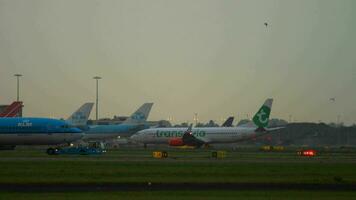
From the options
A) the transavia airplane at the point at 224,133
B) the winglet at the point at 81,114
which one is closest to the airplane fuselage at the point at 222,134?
the transavia airplane at the point at 224,133

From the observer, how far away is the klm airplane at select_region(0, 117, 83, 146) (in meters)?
88.6

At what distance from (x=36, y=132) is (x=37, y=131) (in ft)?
0.54

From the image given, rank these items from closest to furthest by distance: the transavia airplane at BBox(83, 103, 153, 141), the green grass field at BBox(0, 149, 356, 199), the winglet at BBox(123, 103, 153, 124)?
the green grass field at BBox(0, 149, 356, 199)
the transavia airplane at BBox(83, 103, 153, 141)
the winglet at BBox(123, 103, 153, 124)

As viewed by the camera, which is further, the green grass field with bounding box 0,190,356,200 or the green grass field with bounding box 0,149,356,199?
the green grass field with bounding box 0,149,356,199

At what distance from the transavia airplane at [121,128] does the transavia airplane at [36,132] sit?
5237cm

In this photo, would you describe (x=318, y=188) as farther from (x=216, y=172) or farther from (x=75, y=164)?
(x=75, y=164)

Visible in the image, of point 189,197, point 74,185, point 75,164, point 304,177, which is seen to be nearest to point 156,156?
point 75,164

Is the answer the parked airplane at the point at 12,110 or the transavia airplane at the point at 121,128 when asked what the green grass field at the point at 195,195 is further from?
the transavia airplane at the point at 121,128

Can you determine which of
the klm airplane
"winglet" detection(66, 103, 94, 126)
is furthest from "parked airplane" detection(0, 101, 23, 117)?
the klm airplane

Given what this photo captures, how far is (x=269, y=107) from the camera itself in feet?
434

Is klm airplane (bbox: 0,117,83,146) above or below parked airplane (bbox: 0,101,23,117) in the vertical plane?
below

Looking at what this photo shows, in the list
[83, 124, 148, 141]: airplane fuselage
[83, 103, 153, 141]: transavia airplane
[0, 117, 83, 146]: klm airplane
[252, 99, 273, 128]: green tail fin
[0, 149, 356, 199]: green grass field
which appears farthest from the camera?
[83, 103, 153, 141]: transavia airplane

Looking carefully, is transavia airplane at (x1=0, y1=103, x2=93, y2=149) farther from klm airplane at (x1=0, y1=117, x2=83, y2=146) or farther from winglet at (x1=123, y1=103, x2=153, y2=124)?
winglet at (x1=123, y1=103, x2=153, y2=124)

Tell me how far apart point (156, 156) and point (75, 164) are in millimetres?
21272
